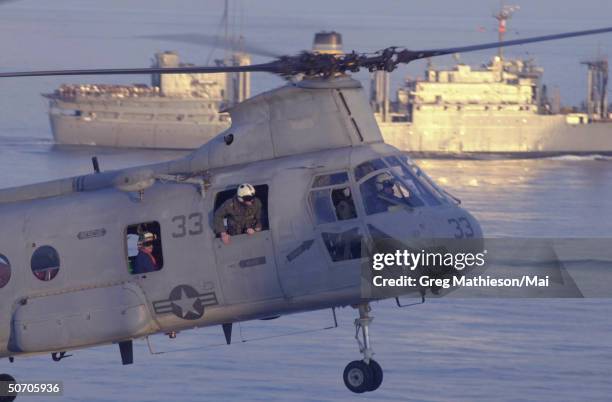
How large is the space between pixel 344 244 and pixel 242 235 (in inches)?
50.2

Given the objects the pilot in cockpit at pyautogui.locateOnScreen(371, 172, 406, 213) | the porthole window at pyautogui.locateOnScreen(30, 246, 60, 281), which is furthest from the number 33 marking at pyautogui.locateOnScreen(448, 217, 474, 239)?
the porthole window at pyautogui.locateOnScreen(30, 246, 60, 281)

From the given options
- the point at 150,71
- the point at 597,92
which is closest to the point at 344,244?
the point at 150,71

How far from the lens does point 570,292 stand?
39.1m

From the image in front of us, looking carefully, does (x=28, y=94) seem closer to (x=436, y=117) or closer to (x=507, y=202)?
(x=436, y=117)

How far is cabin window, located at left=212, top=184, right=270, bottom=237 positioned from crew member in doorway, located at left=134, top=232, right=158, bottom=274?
2.97ft

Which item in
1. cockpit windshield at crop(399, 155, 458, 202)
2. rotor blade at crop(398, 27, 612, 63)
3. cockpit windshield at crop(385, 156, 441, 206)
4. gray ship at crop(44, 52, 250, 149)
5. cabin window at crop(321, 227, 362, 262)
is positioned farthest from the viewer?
gray ship at crop(44, 52, 250, 149)

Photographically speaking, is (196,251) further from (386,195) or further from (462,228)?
(462,228)

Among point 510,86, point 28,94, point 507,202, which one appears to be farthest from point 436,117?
point 28,94

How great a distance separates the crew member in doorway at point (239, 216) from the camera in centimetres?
1602

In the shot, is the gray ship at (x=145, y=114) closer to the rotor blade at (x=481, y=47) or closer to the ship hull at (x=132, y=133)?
the ship hull at (x=132, y=133)

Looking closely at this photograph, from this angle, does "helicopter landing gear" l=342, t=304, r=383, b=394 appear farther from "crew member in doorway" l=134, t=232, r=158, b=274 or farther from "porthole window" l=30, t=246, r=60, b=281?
"porthole window" l=30, t=246, r=60, b=281

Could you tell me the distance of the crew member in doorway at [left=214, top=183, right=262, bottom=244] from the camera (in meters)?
16.0

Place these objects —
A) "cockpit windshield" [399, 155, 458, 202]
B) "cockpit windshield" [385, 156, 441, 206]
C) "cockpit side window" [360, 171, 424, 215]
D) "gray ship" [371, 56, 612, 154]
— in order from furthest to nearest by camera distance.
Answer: "gray ship" [371, 56, 612, 154], "cockpit windshield" [399, 155, 458, 202], "cockpit windshield" [385, 156, 441, 206], "cockpit side window" [360, 171, 424, 215]

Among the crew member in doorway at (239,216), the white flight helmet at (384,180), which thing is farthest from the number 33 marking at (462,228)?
the crew member in doorway at (239,216)
